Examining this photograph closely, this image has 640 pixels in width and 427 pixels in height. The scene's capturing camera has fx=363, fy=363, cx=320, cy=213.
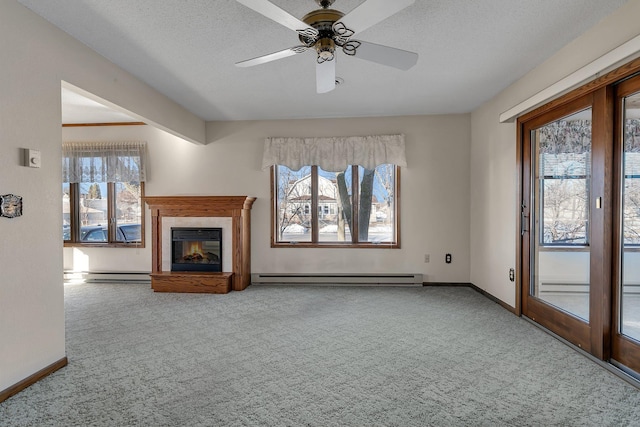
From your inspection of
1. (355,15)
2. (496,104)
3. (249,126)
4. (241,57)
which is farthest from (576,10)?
(249,126)

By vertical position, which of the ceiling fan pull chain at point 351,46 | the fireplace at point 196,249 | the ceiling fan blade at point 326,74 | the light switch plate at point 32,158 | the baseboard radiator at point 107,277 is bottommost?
the baseboard radiator at point 107,277

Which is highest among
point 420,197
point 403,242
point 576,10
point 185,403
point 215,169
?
point 576,10

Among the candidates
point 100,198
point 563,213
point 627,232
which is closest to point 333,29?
point 627,232

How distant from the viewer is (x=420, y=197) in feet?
16.8

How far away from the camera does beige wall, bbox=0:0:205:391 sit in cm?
217

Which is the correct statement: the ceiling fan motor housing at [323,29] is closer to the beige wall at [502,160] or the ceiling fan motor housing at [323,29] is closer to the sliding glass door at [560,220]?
the beige wall at [502,160]

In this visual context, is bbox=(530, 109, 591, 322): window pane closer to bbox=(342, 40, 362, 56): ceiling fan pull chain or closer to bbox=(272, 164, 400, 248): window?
bbox=(342, 40, 362, 56): ceiling fan pull chain

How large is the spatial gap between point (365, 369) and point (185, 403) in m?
1.17

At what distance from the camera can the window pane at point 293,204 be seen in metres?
5.37

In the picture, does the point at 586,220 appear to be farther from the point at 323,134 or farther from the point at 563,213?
the point at 323,134

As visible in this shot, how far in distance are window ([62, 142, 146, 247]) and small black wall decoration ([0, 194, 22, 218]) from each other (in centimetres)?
331

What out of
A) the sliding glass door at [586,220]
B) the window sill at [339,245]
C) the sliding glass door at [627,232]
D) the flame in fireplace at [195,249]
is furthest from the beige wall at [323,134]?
the sliding glass door at [627,232]

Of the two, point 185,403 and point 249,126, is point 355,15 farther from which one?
point 249,126

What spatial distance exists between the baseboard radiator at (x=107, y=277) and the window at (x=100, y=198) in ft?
1.44
